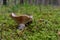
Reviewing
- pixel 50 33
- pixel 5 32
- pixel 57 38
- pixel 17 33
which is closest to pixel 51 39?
pixel 57 38

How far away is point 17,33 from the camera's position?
3014 millimetres

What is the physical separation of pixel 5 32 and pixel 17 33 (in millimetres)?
236

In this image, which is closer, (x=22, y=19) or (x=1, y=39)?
(x=1, y=39)

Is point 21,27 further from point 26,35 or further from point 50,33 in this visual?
point 50,33

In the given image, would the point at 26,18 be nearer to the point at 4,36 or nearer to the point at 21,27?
the point at 21,27

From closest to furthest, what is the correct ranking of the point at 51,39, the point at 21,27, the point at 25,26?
1. the point at 51,39
2. the point at 21,27
3. the point at 25,26

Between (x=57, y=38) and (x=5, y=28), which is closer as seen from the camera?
(x=57, y=38)

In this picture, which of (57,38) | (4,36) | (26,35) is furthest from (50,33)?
(4,36)

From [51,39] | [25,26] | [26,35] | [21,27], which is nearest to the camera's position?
[51,39]

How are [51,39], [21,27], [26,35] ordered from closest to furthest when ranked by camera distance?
[51,39], [26,35], [21,27]

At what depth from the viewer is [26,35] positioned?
116 inches

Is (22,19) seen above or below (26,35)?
above

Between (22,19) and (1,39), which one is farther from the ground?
(22,19)

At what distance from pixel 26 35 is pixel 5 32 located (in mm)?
414
